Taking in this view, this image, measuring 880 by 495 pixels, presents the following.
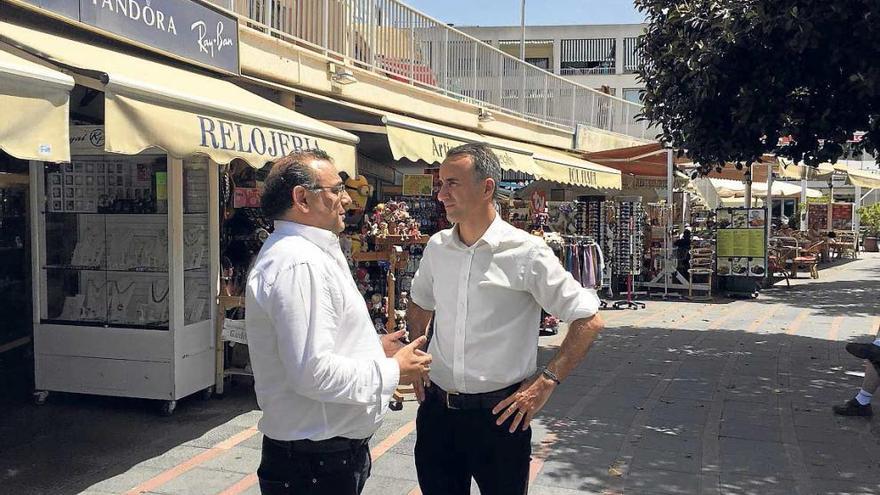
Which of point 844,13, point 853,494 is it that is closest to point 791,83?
point 844,13

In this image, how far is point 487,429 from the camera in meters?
2.48

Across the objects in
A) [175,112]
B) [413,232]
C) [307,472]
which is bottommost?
[307,472]

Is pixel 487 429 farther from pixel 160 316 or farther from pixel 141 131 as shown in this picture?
pixel 160 316

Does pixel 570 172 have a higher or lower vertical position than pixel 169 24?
lower

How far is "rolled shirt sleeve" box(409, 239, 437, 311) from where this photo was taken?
277cm

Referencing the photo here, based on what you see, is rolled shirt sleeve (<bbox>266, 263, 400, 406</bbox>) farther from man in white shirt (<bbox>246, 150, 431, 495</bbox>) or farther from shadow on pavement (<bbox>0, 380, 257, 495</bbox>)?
shadow on pavement (<bbox>0, 380, 257, 495</bbox>)

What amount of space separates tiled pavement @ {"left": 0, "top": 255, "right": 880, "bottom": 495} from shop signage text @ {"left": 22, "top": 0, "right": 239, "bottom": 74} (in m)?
2.71

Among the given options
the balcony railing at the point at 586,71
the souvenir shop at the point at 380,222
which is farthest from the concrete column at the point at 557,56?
the souvenir shop at the point at 380,222

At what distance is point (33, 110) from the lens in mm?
3262

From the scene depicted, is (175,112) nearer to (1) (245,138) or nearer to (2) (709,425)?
(1) (245,138)

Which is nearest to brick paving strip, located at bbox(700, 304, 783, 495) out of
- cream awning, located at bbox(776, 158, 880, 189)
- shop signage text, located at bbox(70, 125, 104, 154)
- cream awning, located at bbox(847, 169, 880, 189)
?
shop signage text, located at bbox(70, 125, 104, 154)

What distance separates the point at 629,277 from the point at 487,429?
9.90 metres

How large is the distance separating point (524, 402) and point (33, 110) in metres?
2.56

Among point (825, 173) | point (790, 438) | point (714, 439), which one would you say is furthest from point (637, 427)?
point (825, 173)
